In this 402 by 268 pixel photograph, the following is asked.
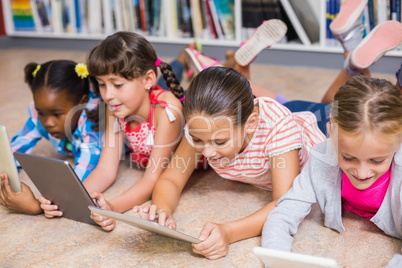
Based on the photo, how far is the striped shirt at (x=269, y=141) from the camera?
123 cm

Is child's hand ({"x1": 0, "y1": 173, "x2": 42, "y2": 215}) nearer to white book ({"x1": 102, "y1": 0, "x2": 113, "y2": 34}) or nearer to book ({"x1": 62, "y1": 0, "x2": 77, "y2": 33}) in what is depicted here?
white book ({"x1": 102, "y1": 0, "x2": 113, "y2": 34})

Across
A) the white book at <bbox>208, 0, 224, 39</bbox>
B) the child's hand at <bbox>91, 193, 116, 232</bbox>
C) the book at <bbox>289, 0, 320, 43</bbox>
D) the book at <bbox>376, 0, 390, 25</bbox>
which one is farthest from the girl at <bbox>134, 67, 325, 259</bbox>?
the white book at <bbox>208, 0, 224, 39</bbox>

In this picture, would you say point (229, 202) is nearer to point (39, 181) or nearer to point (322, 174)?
point (322, 174)

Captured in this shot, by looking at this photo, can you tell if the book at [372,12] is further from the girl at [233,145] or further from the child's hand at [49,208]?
the child's hand at [49,208]

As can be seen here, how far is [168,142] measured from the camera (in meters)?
1.44

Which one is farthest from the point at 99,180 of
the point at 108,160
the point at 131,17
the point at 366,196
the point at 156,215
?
the point at 131,17

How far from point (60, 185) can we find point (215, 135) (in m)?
0.43

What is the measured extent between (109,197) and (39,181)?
25cm

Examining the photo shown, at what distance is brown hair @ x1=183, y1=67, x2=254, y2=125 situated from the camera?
3.70 ft

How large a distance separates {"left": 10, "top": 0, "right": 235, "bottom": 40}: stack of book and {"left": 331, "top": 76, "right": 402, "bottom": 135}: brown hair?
189cm

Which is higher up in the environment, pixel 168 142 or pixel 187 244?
pixel 168 142

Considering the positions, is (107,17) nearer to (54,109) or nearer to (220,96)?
(54,109)

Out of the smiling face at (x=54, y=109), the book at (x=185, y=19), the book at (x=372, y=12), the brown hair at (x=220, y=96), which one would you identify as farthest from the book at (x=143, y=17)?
the brown hair at (x=220, y=96)

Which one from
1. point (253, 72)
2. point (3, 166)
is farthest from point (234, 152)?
point (253, 72)
